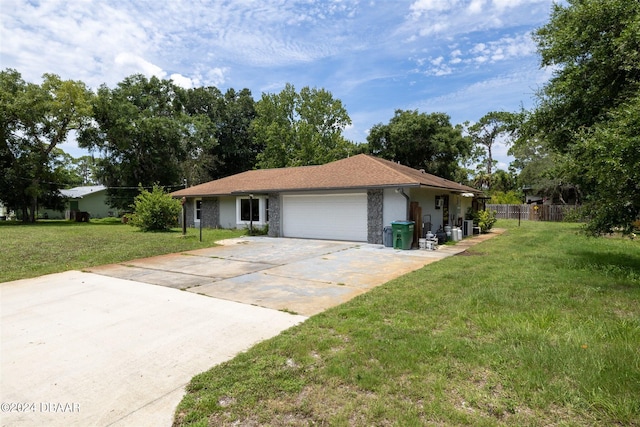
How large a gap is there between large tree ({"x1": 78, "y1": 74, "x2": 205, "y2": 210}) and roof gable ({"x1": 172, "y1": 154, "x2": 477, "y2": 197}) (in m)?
13.6

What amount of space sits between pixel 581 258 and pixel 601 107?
13.0 ft

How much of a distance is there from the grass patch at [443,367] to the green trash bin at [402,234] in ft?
20.6

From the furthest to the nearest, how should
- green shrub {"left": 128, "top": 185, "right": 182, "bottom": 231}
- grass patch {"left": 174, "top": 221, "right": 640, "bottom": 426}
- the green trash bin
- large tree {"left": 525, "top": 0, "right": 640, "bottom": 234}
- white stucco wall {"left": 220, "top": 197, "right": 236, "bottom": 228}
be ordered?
white stucco wall {"left": 220, "top": 197, "right": 236, "bottom": 228}, green shrub {"left": 128, "top": 185, "right": 182, "bottom": 231}, the green trash bin, large tree {"left": 525, "top": 0, "right": 640, "bottom": 234}, grass patch {"left": 174, "top": 221, "right": 640, "bottom": 426}

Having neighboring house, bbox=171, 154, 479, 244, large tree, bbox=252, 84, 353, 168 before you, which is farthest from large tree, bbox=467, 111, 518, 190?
neighboring house, bbox=171, 154, 479, 244

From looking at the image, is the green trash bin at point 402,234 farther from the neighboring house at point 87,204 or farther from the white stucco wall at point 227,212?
the neighboring house at point 87,204

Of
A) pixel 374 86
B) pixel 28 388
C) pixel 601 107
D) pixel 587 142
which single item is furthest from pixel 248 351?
pixel 374 86

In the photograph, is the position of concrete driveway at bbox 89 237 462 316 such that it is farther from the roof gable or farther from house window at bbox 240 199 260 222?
house window at bbox 240 199 260 222

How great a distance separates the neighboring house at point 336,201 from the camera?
1337 cm

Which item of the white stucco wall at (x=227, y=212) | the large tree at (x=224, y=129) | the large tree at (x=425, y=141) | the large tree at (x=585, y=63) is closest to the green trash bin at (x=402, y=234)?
the large tree at (x=585, y=63)

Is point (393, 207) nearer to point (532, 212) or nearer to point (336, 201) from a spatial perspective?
point (336, 201)

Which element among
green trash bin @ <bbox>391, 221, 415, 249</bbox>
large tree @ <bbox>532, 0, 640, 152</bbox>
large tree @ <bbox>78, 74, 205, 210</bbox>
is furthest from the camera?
large tree @ <bbox>78, 74, 205, 210</bbox>

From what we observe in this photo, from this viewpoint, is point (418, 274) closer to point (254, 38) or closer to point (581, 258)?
point (581, 258)

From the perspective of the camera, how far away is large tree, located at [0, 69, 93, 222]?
2630 cm

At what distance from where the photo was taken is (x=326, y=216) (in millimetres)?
15242
